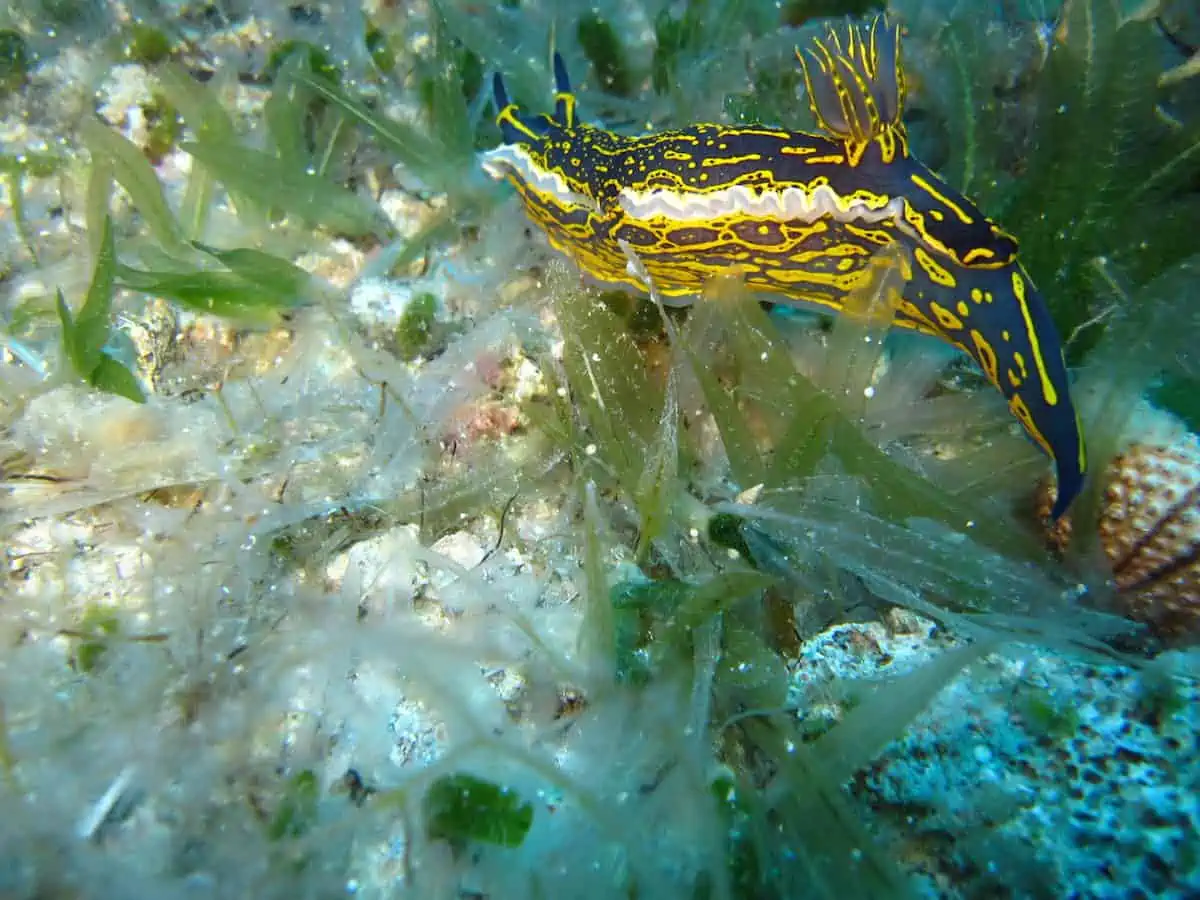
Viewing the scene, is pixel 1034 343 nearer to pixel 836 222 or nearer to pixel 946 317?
pixel 946 317

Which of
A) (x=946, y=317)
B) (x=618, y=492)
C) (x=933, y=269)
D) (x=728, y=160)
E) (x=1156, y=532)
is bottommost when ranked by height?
(x=618, y=492)

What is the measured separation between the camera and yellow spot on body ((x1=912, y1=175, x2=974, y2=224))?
7.30ft

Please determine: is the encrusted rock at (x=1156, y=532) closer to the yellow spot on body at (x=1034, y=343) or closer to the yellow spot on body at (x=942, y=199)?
the yellow spot on body at (x=1034, y=343)

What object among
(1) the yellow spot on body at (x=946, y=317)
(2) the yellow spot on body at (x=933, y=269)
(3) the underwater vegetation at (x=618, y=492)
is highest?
(2) the yellow spot on body at (x=933, y=269)

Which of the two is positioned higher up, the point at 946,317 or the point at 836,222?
the point at 836,222

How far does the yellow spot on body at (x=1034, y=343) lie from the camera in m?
2.16

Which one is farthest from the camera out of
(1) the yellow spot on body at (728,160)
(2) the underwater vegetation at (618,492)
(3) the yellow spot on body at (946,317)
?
(1) the yellow spot on body at (728,160)

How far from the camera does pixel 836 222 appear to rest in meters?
2.40

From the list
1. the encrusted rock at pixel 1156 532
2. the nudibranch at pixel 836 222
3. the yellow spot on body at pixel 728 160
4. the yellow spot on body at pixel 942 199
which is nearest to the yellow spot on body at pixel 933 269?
the nudibranch at pixel 836 222

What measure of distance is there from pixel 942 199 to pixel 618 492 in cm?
153

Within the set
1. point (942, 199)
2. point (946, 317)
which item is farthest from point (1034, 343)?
point (942, 199)

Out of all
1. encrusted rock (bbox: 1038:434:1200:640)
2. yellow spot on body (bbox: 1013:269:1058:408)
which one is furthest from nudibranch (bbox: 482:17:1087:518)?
encrusted rock (bbox: 1038:434:1200:640)

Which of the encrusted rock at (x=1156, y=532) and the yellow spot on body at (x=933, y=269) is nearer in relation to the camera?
the encrusted rock at (x=1156, y=532)

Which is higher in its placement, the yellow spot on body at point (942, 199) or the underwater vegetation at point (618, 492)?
the yellow spot on body at point (942, 199)
